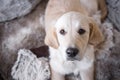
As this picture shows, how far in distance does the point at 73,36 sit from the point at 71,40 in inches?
1.1

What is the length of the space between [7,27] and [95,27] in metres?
0.65

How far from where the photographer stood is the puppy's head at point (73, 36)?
1409 millimetres

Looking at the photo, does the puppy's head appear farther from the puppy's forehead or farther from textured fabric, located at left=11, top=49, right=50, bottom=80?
textured fabric, located at left=11, top=49, right=50, bottom=80

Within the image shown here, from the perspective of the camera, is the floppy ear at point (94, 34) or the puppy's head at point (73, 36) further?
the floppy ear at point (94, 34)

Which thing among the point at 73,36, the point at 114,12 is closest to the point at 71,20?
the point at 73,36

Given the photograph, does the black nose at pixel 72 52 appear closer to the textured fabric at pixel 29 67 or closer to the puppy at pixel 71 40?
the puppy at pixel 71 40

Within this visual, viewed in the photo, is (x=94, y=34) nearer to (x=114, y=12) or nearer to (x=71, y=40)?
(x=71, y=40)

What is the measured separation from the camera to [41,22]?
196 centimetres

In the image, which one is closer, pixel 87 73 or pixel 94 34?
pixel 94 34

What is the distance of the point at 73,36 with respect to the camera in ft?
4.67

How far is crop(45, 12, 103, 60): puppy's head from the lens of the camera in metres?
1.41

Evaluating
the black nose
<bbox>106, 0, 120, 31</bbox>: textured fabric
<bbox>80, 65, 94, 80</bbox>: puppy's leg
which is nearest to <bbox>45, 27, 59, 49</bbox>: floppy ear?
the black nose

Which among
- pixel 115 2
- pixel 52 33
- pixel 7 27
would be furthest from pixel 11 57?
pixel 115 2

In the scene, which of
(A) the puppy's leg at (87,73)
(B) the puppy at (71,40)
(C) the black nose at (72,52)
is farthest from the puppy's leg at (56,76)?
(C) the black nose at (72,52)
